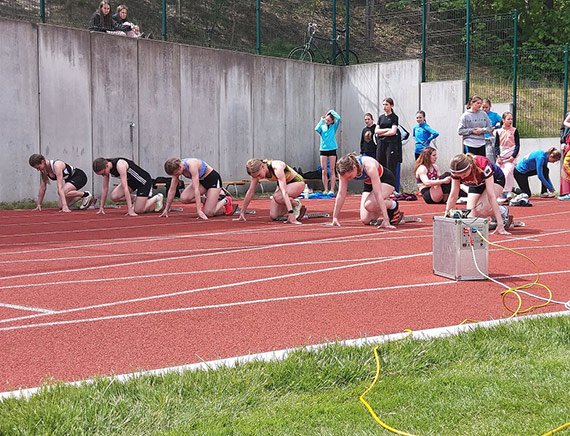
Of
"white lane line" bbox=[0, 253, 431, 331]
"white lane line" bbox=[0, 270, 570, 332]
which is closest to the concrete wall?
"white lane line" bbox=[0, 253, 431, 331]

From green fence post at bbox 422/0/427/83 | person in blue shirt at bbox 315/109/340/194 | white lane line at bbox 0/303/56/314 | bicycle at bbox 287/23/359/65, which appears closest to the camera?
white lane line at bbox 0/303/56/314

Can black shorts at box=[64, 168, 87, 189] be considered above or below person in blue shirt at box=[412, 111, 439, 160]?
below

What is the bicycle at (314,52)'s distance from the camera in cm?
2106

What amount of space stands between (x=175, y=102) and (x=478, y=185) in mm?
9947

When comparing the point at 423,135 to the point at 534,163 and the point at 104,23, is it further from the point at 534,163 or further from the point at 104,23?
the point at 104,23

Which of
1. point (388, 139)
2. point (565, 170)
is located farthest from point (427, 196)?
point (565, 170)

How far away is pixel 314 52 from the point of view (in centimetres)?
2150

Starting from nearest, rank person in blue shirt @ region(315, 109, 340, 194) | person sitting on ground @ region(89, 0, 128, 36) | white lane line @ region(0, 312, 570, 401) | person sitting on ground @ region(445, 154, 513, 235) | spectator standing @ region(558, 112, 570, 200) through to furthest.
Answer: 1. white lane line @ region(0, 312, 570, 401)
2. person sitting on ground @ region(445, 154, 513, 235)
3. spectator standing @ region(558, 112, 570, 200)
4. person sitting on ground @ region(89, 0, 128, 36)
5. person in blue shirt @ region(315, 109, 340, 194)

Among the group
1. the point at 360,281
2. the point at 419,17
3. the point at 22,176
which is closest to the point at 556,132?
the point at 419,17

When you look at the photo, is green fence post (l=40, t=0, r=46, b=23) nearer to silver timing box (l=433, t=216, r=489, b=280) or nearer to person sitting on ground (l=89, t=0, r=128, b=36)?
person sitting on ground (l=89, t=0, r=128, b=36)

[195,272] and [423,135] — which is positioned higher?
[423,135]

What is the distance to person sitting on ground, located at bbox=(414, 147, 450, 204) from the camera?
43.6ft

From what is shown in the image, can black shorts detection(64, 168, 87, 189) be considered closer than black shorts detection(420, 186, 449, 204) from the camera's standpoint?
Yes

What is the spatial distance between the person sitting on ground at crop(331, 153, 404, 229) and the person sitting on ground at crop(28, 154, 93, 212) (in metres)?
5.61
